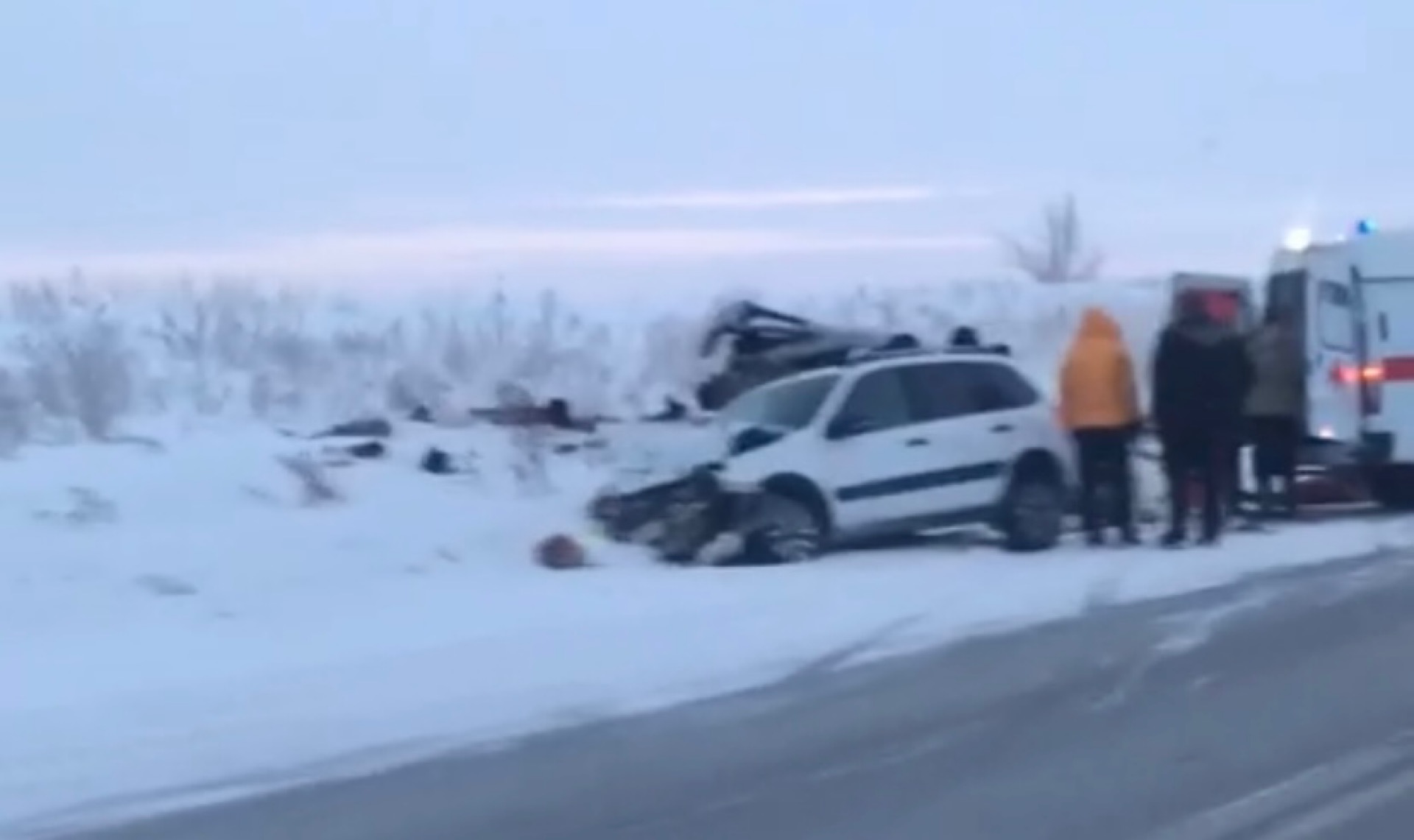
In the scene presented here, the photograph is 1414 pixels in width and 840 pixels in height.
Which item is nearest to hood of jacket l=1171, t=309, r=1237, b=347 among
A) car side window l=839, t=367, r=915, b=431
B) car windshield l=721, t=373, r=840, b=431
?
car side window l=839, t=367, r=915, b=431

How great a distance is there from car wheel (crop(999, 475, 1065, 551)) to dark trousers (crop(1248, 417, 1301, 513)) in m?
2.96

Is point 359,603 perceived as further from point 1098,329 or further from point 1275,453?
point 1275,453

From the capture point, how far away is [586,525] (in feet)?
76.7

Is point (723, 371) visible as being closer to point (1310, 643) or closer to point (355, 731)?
point (1310, 643)

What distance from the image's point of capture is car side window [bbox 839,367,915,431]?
2269 cm

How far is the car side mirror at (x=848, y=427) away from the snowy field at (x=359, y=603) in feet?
3.05

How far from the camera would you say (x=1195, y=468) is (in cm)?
2311

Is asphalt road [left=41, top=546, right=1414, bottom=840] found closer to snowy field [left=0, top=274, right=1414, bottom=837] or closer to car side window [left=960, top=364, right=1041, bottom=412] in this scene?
snowy field [left=0, top=274, right=1414, bottom=837]

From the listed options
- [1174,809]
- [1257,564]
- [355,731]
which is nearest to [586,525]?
[1257,564]

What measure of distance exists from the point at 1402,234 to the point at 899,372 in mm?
5104

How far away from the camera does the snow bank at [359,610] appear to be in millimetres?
13844

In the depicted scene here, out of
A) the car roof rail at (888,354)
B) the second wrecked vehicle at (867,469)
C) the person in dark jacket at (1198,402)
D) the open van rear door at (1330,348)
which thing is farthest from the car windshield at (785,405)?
the open van rear door at (1330,348)

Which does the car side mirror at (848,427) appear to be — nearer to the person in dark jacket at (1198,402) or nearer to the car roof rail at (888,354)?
the car roof rail at (888,354)

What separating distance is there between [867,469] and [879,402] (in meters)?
0.57
